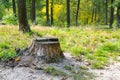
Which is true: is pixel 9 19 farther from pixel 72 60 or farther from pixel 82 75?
pixel 82 75

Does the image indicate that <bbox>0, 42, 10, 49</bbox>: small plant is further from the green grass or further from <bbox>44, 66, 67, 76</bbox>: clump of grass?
<bbox>44, 66, 67, 76</bbox>: clump of grass

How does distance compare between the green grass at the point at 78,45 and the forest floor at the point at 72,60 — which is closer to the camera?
the forest floor at the point at 72,60

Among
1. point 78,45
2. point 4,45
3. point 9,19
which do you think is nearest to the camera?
point 4,45

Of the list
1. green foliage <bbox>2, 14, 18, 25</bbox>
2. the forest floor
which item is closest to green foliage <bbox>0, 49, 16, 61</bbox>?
the forest floor

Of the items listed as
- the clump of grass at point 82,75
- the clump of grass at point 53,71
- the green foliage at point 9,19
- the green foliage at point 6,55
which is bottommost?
the clump of grass at point 82,75

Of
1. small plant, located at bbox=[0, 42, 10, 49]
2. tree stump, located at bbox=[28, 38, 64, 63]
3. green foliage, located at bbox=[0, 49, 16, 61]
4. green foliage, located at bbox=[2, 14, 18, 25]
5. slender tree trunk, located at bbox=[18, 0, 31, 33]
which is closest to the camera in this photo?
tree stump, located at bbox=[28, 38, 64, 63]

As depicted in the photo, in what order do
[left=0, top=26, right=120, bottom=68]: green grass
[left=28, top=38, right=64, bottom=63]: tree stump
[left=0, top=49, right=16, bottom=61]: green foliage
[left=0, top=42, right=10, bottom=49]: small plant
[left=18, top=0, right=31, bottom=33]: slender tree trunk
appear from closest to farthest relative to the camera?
1. [left=28, top=38, right=64, bottom=63]: tree stump
2. [left=0, top=49, right=16, bottom=61]: green foliage
3. [left=0, top=26, right=120, bottom=68]: green grass
4. [left=0, top=42, right=10, bottom=49]: small plant
5. [left=18, top=0, right=31, bottom=33]: slender tree trunk

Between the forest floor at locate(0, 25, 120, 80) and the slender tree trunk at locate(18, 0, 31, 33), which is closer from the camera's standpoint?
the forest floor at locate(0, 25, 120, 80)

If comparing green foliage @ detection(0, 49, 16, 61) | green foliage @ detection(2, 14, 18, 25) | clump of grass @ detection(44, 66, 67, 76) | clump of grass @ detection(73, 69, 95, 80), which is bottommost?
clump of grass @ detection(73, 69, 95, 80)

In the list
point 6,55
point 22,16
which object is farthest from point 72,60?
point 22,16

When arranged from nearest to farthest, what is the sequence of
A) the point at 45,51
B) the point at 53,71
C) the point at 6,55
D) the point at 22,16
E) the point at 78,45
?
the point at 53,71, the point at 45,51, the point at 6,55, the point at 78,45, the point at 22,16

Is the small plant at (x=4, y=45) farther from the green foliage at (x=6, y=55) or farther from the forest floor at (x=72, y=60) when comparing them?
the green foliage at (x=6, y=55)

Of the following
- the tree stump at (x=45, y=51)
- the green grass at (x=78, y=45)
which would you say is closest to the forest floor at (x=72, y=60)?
→ the green grass at (x=78, y=45)

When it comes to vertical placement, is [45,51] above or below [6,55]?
above
